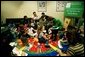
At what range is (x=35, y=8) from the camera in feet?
16.6

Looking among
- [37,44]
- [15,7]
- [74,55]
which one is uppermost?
[15,7]

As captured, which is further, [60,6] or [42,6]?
[42,6]

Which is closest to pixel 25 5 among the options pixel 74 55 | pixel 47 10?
pixel 47 10

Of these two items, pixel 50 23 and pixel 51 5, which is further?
pixel 51 5

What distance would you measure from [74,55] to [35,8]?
3.51 m

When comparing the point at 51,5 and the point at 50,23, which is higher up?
the point at 51,5

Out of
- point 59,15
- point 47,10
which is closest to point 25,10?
point 47,10

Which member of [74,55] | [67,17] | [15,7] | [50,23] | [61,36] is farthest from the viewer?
[15,7]

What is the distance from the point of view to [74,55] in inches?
68.1

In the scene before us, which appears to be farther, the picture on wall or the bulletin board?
the picture on wall

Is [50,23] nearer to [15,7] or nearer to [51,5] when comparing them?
[51,5]

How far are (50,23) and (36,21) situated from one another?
1.16 ft

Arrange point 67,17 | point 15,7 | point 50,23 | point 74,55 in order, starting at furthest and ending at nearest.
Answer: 1. point 15,7
2. point 67,17
3. point 50,23
4. point 74,55

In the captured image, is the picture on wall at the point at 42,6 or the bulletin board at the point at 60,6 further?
the picture on wall at the point at 42,6
